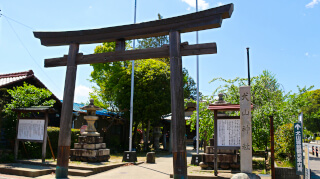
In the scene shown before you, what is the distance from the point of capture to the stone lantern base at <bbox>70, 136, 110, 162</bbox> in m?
13.4

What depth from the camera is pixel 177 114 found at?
24.5 feet

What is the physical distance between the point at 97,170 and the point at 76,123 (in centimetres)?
1478

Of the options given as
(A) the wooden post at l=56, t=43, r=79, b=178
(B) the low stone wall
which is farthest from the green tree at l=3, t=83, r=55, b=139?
(B) the low stone wall

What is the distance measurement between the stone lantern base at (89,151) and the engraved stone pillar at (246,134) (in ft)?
26.5

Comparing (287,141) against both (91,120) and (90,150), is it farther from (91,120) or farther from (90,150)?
(91,120)

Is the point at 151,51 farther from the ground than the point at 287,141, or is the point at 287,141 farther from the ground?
the point at 151,51

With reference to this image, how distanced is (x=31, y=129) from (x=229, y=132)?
9.31 metres

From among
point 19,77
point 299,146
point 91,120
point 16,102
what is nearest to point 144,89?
point 91,120

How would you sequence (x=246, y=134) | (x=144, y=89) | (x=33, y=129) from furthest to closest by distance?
(x=144, y=89)
(x=33, y=129)
(x=246, y=134)

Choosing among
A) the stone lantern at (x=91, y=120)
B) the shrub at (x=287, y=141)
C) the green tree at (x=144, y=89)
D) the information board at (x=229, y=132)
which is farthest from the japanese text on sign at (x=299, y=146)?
the green tree at (x=144, y=89)

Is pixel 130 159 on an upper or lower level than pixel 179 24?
lower

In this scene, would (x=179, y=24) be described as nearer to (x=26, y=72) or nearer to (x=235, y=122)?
(x=235, y=122)

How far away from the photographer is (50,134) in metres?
15.6

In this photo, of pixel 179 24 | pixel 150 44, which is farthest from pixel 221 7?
pixel 150 44
